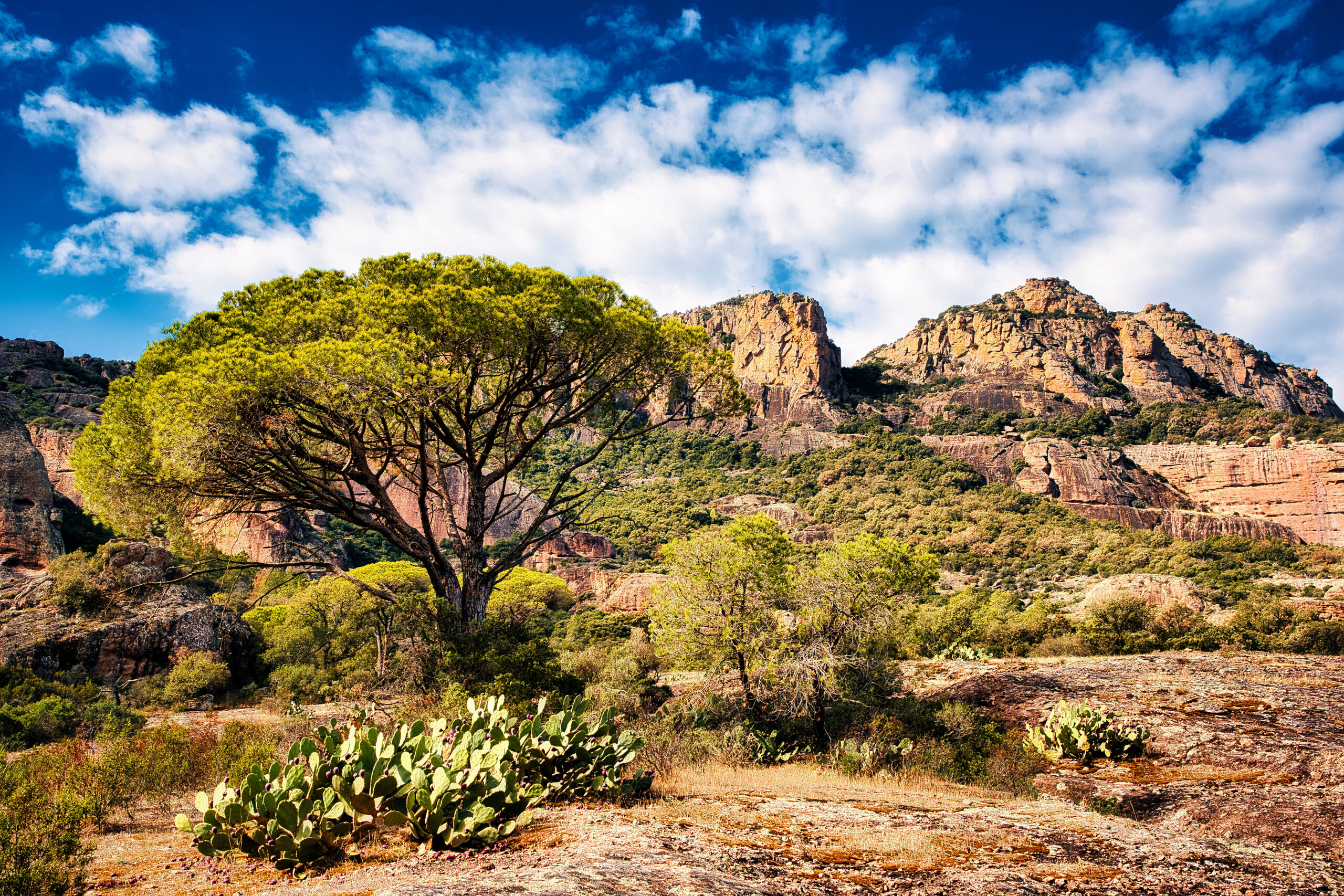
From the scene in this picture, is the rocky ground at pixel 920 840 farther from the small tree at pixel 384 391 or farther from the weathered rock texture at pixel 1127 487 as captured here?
the weathered rock texture at pixel 1127 487

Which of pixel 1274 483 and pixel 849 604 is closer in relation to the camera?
pixel 849 604

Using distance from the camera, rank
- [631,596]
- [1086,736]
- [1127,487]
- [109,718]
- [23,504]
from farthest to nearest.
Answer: [1127,487]
[631,596]
[23,504]
[109,718]
[1086,736]

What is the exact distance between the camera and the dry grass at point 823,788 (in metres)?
5.99

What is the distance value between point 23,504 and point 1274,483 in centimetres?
9969

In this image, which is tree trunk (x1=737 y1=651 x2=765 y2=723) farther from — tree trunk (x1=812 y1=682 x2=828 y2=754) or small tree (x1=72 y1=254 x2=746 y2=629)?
small tree (x1=72 y1=254 x2=746 y2=629)

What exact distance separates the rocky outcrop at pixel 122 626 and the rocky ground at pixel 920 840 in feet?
51.1

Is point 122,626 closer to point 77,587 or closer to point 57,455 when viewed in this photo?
point 77,587

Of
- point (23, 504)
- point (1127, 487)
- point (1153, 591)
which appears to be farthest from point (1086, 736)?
point (1127, 487)

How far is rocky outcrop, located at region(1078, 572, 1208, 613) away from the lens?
90.0 ft

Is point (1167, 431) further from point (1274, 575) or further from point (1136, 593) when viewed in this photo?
point (1136, 593)

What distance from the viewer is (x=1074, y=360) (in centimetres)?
10038

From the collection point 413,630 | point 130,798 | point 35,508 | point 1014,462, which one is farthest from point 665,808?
point 1014,462

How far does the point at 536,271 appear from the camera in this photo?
10219 millimetres

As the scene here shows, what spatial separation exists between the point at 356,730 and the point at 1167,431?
336 feet
